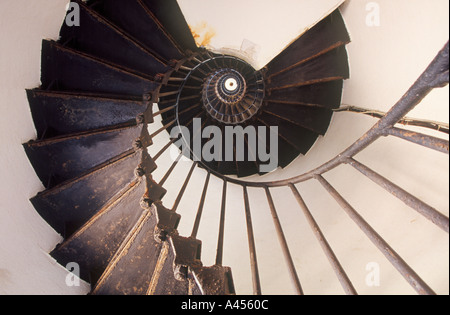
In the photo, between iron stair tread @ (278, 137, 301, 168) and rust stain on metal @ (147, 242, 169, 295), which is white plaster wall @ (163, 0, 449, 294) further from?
rust stain on metal @ (147, 242, 169, 295)

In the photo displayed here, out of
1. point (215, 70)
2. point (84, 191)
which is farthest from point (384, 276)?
point (215, 70)

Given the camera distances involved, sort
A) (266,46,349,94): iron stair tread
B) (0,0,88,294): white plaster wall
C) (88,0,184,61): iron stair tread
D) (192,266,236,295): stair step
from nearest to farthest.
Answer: (192,266,236,295): stair step
(0,0,88,294): white plaster wall
(88,0,184,61): iron stair tread
(266,46,349,94): iron stair tread

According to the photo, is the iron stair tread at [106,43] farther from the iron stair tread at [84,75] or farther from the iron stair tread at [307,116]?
the iron stair tread at [307,116]

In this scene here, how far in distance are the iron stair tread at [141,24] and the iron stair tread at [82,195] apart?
1.24 m

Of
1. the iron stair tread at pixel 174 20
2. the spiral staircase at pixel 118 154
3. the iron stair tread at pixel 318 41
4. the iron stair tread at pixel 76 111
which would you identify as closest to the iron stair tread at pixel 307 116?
the iron stair tread at pixel 318 41

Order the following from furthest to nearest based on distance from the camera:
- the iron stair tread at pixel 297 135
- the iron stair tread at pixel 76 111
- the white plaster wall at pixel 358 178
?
1. the iron stair tread at pixel 297 135
2. the white plaster wall at pixel 358 178
3. the iron stair tread at pixel 76 111

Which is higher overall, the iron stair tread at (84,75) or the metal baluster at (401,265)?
the iron stair tread at (84,75)

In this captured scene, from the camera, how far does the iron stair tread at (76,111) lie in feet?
7.53

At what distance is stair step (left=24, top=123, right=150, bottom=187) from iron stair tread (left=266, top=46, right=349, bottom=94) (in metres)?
2.42

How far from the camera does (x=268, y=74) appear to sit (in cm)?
409

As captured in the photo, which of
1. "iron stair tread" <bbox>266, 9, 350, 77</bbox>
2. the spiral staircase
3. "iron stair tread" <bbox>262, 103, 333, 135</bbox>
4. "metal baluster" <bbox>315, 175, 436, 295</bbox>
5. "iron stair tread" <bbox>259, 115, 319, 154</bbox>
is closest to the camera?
"metal baluster" <bbox>315, 175, 436, 295</bbox>

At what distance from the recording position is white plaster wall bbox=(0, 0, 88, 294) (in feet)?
6.75

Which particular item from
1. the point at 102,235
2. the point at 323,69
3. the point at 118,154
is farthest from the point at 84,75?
the point at 323,69

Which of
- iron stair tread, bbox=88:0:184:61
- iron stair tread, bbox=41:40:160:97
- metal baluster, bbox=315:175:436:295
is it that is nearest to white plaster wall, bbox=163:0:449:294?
iron stair tread, bbox=88:0:184:61
